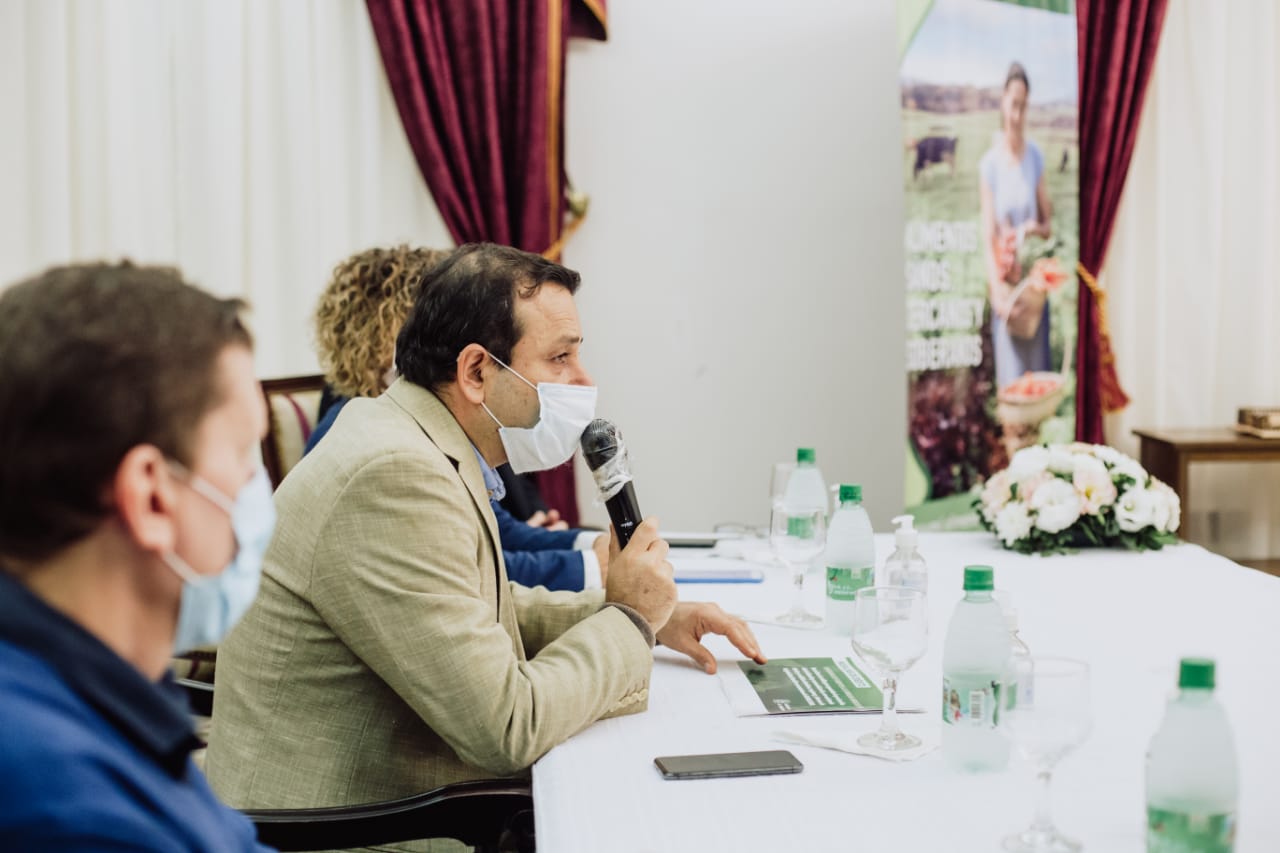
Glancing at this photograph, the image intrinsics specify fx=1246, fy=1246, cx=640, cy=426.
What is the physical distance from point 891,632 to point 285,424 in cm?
201

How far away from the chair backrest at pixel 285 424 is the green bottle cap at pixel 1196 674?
7.57 feet

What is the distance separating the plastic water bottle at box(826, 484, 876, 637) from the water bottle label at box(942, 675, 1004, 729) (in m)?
0.64

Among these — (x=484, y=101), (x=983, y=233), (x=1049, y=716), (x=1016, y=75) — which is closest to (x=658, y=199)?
(x=484, y=101)

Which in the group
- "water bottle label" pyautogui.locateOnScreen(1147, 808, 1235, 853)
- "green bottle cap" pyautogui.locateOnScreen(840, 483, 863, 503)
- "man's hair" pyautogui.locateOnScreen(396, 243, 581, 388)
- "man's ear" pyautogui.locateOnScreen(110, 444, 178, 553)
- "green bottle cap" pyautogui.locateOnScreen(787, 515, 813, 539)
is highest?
"man's hair" pyautogui.locateOnScreen(396, 243, 581, 388)

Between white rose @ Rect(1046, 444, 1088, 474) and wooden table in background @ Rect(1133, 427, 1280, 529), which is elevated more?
white rose @ Rect(1046, 444, 1088, 474)

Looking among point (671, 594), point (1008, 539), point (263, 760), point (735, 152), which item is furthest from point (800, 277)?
point (263, 760)

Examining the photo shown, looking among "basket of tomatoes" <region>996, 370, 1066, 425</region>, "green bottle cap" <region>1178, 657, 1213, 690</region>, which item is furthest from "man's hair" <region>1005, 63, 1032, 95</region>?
"green bottle cap" <region>1178, 657, 1213, 690</region>

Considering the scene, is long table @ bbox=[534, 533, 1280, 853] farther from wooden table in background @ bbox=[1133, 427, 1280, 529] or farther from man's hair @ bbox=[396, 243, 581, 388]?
wooden table in background @ bbox=[1133, 427, 1280, 529]

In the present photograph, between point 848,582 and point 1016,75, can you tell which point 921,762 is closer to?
point 848,582

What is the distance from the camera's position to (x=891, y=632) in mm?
1407

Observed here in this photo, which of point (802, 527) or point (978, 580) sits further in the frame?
point (802, 527)

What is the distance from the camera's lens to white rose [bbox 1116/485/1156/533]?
2633mm

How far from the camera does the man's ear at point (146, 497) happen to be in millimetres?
803

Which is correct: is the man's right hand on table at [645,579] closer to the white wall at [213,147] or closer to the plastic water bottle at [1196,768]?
the plastic water bottle at [1196,768]
